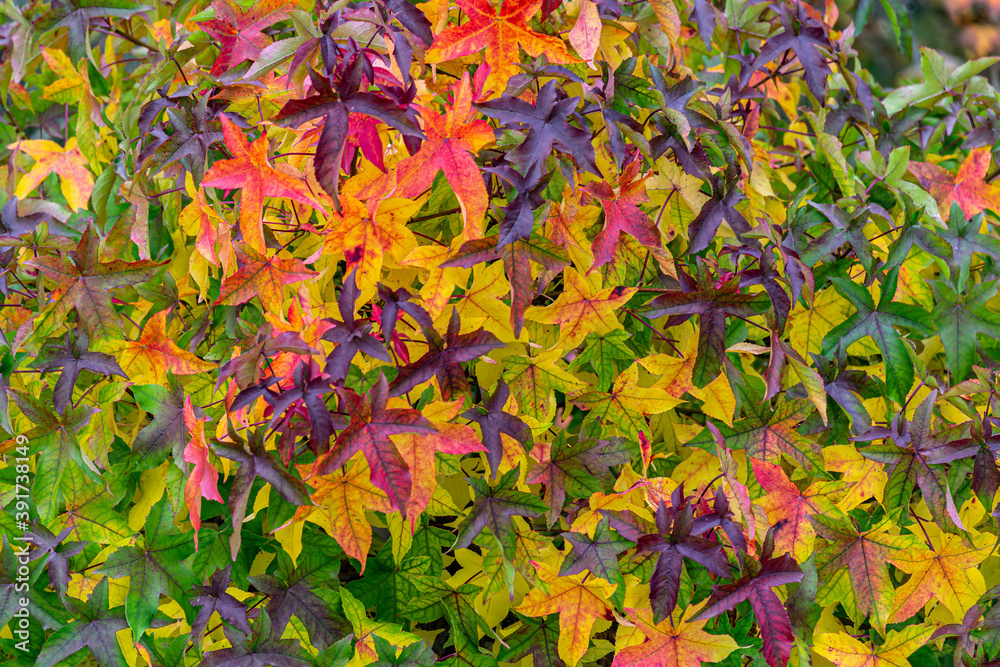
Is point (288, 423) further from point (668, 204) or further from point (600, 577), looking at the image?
point (668, 204)

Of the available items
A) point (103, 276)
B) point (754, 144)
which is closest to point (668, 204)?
point (754, 144)

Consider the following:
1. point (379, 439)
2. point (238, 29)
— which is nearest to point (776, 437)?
point (379, 439)

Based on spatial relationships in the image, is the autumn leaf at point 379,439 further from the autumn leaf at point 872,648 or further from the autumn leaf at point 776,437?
the autumn leaf at point 872,648

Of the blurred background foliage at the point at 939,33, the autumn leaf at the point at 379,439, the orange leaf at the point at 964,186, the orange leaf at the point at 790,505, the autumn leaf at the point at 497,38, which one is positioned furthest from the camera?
the blurred background foliage at the point at 939,33

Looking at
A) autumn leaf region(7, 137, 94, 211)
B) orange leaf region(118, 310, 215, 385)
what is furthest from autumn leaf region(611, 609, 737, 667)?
autumn leaf region(7, 137, 94, 211)

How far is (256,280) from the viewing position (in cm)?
99

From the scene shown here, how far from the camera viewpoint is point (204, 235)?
102cm

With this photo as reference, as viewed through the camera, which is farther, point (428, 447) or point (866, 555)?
point (866, 555)

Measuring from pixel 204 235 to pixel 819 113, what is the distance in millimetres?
983

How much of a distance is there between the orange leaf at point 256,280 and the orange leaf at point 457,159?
0.19 m
